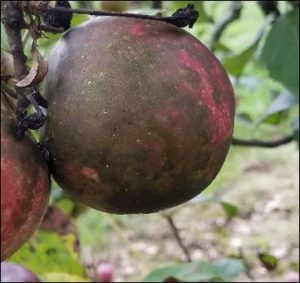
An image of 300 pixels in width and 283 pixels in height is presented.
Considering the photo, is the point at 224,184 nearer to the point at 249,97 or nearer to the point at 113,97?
the point at 249,97

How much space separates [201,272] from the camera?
1.39 m

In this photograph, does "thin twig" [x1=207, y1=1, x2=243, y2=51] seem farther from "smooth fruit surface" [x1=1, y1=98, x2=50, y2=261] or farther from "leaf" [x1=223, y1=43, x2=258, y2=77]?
"smooth fruit surface" [x1=1, y1=98, x2=50, y2=261]

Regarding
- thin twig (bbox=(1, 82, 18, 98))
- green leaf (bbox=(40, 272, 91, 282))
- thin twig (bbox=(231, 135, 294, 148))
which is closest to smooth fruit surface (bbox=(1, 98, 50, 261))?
thin twig (bbox=(1, 82, 18, 98))

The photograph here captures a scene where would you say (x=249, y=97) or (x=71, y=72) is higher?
(x=71, y=72)

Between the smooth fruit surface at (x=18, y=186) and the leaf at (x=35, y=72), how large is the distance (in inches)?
1.8

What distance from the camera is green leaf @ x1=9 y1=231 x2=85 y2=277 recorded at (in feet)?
5.22

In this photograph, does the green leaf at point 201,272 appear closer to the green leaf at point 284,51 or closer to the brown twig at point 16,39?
the green leaf at point 284,51

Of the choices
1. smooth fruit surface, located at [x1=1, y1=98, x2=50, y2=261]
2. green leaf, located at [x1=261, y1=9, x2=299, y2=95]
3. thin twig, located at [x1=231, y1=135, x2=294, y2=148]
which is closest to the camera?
smooth fruit surface, located at [x1=1, y1=98, x2=50, y2=261]

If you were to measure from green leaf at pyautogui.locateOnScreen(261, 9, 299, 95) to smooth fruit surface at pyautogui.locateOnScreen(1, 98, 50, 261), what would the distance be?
0.64 metres

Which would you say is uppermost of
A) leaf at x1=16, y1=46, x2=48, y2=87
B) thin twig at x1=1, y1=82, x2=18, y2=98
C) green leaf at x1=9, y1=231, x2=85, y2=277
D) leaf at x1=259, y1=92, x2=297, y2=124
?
leaf at x1=16, y1=46, x2=48, y2=87

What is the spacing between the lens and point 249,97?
9.96 feet

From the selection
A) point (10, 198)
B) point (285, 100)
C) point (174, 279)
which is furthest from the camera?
point (285, 100)

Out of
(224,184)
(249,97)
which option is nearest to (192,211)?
(224,184)

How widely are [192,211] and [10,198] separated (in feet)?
8.21
